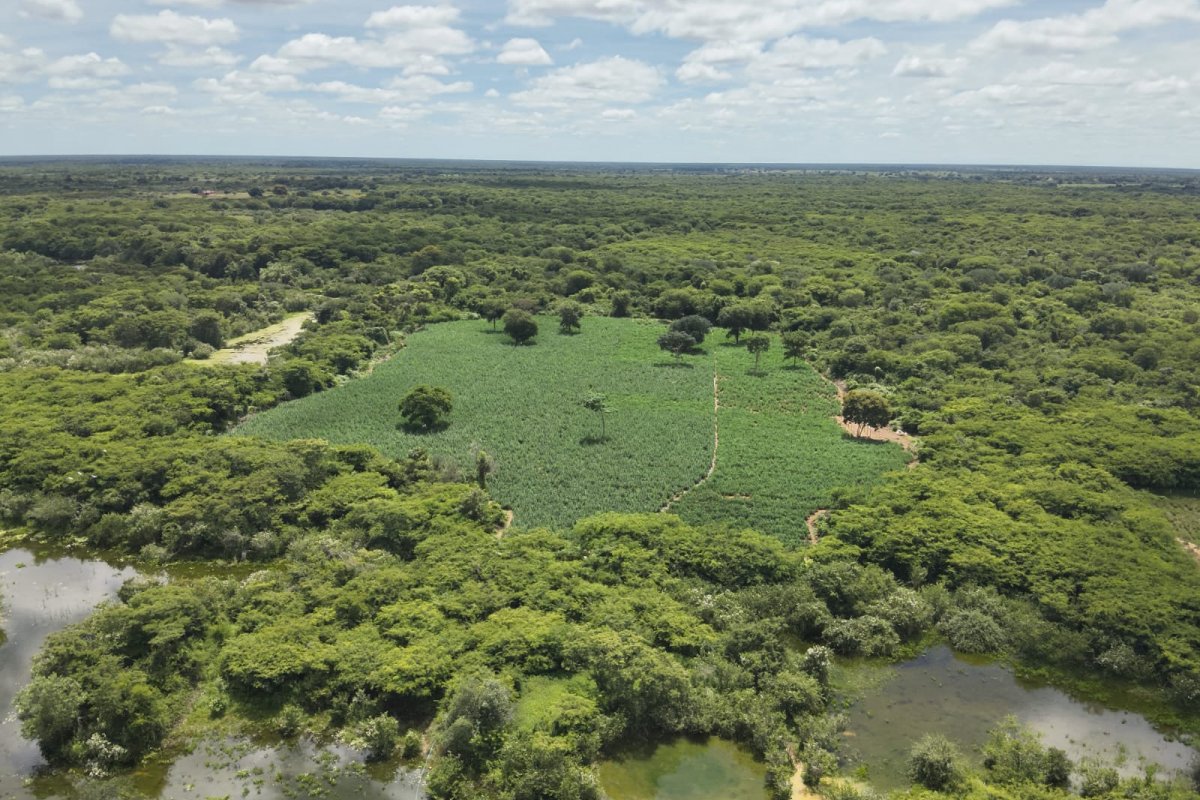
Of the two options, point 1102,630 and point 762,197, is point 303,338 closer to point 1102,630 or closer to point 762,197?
point 1102,630

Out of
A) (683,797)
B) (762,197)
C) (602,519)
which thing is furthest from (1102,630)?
(762,197)

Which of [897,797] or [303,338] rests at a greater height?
[303,338]

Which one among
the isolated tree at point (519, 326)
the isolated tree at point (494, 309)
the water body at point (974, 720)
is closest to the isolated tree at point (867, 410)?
the water body at point (974, 720)

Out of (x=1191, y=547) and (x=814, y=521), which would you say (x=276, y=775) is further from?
(x=1191, y=547)

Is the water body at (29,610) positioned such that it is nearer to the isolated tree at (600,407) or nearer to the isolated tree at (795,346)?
the isolated tree at (600,407)

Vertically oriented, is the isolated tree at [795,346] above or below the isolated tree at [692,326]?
below

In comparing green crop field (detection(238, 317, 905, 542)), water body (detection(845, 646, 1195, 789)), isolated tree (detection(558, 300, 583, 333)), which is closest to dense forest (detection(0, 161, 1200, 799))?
water body (detection(845, 646, 1195, 789))

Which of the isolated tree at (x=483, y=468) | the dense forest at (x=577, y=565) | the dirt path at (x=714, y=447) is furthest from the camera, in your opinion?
the isolated tree at (x=483, y=468)
